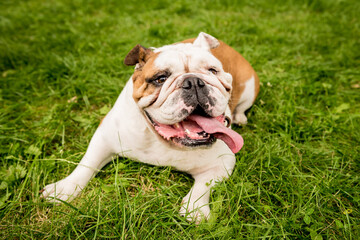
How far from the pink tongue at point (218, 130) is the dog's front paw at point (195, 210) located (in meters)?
0.61

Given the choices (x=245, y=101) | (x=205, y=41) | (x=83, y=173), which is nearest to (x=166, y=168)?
(x=83, y=173)

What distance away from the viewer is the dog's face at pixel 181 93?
7.00 feet

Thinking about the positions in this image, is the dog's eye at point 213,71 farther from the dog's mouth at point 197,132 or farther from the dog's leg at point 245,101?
the dog's leg at point 245,101

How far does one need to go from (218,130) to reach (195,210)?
29.6 inches

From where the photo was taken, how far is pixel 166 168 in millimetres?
2779

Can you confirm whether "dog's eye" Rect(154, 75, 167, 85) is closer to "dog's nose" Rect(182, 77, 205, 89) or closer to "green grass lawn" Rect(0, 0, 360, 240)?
"dog's nose" Rect(182, 77, 205, 89)

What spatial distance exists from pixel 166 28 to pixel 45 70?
2.49m

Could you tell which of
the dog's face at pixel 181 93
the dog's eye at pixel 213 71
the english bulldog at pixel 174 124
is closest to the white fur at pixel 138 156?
the english bulldog at pixel 174 124

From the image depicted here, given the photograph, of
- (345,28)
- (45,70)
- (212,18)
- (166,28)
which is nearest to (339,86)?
(345,28)

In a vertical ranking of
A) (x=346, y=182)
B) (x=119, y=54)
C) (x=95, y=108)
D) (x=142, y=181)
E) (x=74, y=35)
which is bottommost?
(x=346, y=182)

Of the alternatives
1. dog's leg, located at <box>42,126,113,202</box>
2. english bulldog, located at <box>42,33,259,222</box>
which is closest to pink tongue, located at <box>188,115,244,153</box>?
english bulldog, located at <box>42,33,259,222</box>

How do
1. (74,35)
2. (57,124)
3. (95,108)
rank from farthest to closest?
(74,35) < (95,108) < (57,124)

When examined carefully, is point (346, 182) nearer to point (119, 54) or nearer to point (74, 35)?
point (119, 54)

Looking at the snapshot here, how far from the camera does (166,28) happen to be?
17.5 feet
